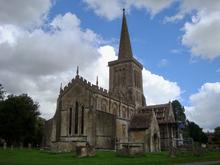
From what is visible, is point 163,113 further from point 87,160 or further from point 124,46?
point 87,160

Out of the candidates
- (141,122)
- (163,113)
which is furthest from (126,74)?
(141,122)

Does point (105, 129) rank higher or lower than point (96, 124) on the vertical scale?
lower

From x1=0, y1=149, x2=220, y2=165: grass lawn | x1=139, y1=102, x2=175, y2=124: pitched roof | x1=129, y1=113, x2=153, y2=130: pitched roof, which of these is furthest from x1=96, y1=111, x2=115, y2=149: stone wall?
x1=0, y1=149, x2=220, y2=165: grass lawn

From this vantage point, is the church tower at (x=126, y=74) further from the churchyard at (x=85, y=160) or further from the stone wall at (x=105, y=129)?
the churchyard at (x=85, y=160)

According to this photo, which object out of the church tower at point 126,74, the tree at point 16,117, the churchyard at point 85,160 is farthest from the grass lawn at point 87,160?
the church tower at point 126,74

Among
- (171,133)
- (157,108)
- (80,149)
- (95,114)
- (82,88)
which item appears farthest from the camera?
(157,108)

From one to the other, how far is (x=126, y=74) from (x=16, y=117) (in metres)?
30.7

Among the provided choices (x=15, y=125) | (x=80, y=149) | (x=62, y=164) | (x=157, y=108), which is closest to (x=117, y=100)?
(x=157, y=108)

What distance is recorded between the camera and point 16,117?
2263 inches

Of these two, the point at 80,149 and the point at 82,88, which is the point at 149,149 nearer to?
the point at 82,88

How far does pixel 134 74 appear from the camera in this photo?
76.1 m

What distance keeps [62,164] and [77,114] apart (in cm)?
3122

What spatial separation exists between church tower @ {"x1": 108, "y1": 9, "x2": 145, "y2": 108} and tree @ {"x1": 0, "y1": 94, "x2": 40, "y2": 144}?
22884 mm

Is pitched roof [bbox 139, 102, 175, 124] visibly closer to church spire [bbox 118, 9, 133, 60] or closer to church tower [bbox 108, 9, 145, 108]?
church tower [bbox 108, 9, 145, 108]
